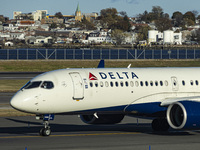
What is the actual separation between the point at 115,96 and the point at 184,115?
4.45 meters

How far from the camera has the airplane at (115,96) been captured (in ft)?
97.7

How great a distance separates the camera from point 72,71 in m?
31.2

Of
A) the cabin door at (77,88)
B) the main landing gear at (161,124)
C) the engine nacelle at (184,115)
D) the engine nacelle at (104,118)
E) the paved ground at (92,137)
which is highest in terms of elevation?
the cabin door at (77,88)

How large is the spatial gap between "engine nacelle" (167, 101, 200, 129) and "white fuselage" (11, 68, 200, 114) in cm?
167

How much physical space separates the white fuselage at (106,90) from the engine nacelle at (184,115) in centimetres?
167

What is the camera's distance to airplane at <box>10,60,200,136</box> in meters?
29.8

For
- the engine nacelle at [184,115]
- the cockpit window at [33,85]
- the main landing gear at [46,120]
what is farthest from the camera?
the main landing gear at [46,120]

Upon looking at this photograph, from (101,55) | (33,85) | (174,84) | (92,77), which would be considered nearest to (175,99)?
(174,84)

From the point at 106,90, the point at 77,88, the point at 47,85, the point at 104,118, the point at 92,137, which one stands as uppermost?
the point at 47,85

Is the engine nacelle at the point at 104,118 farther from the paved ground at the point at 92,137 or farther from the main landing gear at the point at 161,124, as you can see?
the main landing gear at the point at 161,124

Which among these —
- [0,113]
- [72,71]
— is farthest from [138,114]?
[0,113]

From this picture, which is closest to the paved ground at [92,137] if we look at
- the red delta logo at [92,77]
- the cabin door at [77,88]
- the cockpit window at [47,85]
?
the cabin door at [77,88]

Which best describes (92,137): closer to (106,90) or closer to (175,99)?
(106,90)

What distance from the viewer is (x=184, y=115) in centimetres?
2973
